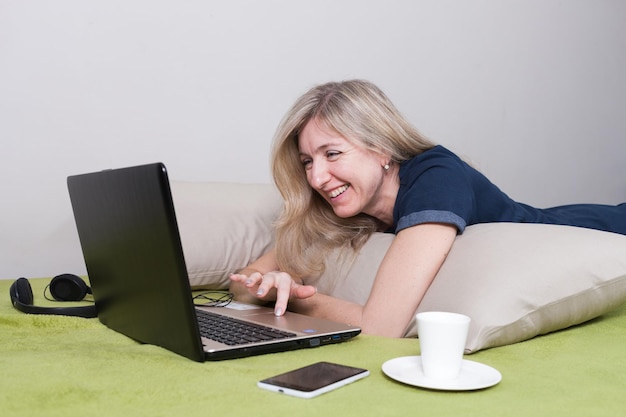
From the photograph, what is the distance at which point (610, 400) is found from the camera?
790 mm

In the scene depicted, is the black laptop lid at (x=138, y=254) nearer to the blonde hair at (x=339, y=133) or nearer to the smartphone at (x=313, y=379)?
the smartphone at (x=313, y=379)

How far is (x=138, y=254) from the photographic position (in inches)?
37.7

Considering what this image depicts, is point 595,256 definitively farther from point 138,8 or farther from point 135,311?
point 138,8

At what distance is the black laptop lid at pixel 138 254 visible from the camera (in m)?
0.84

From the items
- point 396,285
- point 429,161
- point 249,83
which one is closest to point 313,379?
point 396,285

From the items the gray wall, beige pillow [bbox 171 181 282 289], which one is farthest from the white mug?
the gray wall

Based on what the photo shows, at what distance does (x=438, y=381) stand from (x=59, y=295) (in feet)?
3.27

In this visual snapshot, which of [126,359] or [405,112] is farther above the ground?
[405,112]

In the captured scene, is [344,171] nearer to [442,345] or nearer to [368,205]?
[368,205]

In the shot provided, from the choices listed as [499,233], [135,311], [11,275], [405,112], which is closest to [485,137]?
[405,112]

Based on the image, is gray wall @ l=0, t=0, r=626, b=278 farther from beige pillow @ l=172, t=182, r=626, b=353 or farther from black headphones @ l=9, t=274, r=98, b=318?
beige pillow @ l=172, t=182, r=626, b=353

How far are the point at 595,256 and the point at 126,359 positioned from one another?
79 cm

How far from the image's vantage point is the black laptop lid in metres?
0.84

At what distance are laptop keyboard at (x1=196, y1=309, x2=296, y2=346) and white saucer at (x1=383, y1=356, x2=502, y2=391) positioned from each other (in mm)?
209
